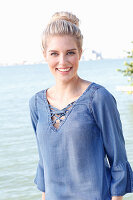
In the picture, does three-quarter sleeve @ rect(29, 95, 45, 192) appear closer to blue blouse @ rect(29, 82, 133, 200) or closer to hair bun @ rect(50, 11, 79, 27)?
blue blouse @ rect(29, 82, 133, 200)

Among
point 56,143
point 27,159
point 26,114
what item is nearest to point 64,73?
point 56,143

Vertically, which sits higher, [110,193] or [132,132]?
[110,193]

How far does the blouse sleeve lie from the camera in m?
2.05

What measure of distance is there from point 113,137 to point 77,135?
0.18 metres

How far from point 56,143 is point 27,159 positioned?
885 cm

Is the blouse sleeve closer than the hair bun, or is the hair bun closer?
the blouse sleeve

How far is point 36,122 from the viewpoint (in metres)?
2.39

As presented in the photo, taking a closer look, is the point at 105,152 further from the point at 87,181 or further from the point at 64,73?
the point at 64,73

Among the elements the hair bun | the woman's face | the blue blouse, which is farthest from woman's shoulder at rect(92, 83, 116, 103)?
the hair bun

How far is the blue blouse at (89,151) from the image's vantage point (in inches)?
81.4

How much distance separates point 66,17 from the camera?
216 centimetres

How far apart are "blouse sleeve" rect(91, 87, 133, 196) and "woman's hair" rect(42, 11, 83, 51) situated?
1.01 ft

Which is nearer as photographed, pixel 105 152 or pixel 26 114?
pixel 105 152

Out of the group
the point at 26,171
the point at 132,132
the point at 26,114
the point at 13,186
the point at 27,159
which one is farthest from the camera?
the point at 26,114
